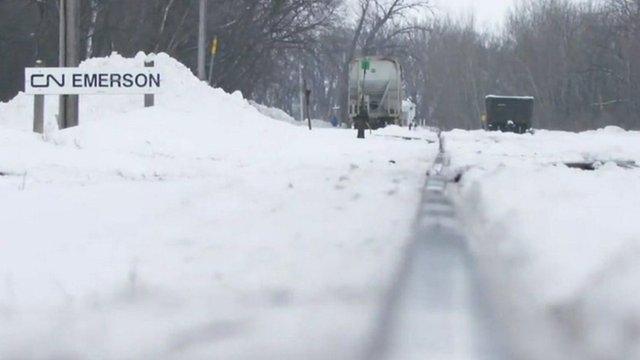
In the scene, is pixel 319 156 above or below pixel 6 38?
below

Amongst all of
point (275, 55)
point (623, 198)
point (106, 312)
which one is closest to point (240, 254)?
point (106, 312)

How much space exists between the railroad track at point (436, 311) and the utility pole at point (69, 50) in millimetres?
15843

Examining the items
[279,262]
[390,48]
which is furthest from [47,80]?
[390,48]

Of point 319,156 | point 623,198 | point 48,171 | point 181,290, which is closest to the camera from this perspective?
point 181,290

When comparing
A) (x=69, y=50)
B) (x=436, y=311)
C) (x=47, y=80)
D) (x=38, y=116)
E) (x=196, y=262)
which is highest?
(x=69, y=50)

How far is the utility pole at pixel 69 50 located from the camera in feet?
71.9

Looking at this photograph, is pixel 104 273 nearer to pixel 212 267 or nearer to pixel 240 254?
pixel 212 267

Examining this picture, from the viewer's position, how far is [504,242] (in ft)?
20.7

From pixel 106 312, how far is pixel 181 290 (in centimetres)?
44

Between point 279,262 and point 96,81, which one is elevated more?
point 96,81

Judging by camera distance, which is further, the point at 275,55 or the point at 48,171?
the point at 275,55

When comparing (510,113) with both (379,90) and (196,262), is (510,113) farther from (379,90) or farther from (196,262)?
(196,262)

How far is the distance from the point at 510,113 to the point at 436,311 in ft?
176

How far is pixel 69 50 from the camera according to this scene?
22656mm
